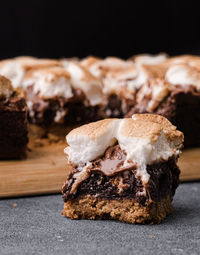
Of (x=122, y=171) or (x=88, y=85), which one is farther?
(x=88, y=85)

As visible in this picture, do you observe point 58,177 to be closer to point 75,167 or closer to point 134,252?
point 75,167

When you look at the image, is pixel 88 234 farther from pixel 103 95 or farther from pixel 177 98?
pixel 103 95

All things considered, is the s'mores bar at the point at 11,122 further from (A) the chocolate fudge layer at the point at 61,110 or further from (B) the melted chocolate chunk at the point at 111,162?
(B) the melted chocolate chunk at the point at 111,162

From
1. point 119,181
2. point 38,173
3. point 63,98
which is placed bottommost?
point 38,173

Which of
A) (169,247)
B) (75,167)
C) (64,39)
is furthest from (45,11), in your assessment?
(169,247)

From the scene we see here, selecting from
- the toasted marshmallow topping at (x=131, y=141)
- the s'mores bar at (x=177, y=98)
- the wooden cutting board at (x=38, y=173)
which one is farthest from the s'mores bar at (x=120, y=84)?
the toasted marshmallow topping at (x=131, y=141)

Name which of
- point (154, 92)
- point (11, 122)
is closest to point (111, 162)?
point (11, 122)

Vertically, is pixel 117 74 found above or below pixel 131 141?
below
